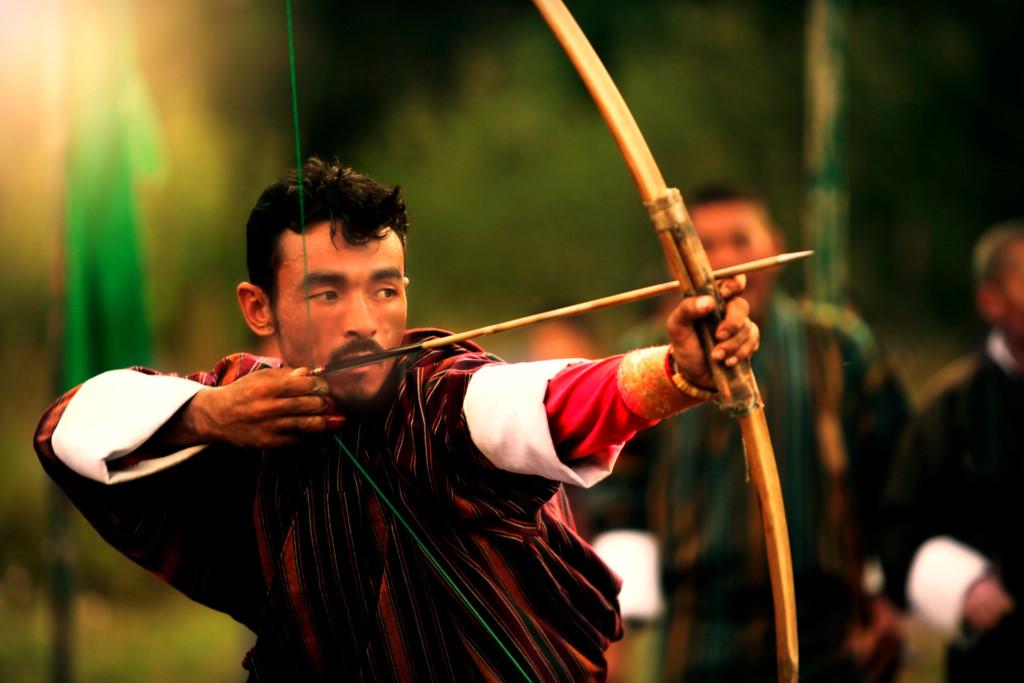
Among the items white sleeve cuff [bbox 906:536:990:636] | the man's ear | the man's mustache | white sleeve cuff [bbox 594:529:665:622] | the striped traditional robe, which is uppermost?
the man's ear

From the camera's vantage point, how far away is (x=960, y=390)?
9.82ft

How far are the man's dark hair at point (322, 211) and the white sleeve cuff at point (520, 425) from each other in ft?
0.63

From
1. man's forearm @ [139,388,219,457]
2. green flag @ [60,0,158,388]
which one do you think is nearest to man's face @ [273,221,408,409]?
man's forearm @ [139,388,219,457]

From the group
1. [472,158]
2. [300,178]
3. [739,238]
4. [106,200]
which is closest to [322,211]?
[300,178]

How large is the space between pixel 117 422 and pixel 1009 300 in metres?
2.22

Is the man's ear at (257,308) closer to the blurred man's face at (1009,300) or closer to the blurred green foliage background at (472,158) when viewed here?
the blurred green foliage background at (472,158)

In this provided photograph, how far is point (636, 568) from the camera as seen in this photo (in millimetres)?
2773

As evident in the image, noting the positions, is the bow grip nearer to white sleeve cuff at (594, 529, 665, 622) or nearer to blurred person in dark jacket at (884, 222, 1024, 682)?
Result: white sleeve cuff at (594, 529, 665, 622)

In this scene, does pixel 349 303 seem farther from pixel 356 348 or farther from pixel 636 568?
pixel 636 568

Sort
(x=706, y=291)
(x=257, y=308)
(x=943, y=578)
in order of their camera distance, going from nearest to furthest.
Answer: (x=706, y=291) < (x=257, y=308) < (x=943, y=578)

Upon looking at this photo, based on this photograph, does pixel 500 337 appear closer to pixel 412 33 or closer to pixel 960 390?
pixel 960 390

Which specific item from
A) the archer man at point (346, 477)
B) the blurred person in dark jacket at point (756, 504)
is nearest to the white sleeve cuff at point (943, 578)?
the blurred person in dark jacket at point (756, 504)

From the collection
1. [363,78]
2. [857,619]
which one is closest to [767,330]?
[857,619]

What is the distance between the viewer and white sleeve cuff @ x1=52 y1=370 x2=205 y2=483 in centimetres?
144
